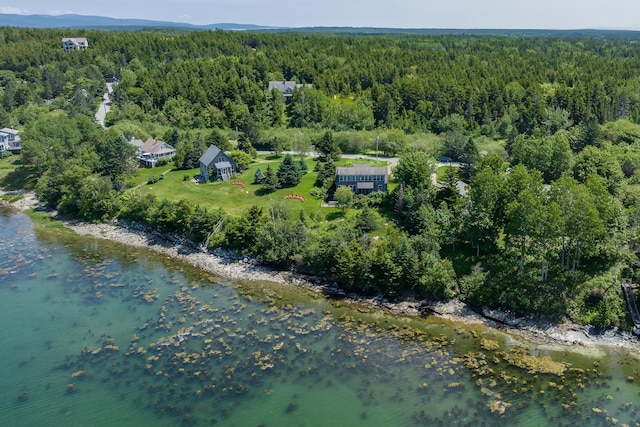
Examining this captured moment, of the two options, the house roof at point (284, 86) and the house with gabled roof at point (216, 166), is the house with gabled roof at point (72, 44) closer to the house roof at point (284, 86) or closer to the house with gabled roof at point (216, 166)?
the house roof at point (284, 86)

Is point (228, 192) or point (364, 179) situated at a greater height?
point (364, 179)

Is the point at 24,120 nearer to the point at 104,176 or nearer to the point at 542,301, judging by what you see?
the point at 104,176

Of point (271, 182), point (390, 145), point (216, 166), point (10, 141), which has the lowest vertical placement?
point (10, 141)

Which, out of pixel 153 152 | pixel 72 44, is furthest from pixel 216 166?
pixel 72 44

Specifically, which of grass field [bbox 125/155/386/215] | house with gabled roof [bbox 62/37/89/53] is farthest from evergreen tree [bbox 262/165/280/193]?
house with gabled roof [bbox 62/37/89/53]

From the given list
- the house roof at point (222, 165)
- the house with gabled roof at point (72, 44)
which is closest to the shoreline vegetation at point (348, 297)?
the house roof at point (222, 165)

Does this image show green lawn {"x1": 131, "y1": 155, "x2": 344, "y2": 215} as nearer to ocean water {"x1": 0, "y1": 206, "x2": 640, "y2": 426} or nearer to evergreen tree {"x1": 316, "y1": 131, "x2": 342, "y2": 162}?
evergreen tree {"x1": 316, "y1": 131, "x2": 342, "y2": 162}

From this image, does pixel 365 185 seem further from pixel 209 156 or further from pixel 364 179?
pixel 209 156
